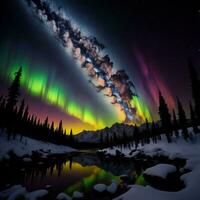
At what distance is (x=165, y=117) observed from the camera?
51.5m

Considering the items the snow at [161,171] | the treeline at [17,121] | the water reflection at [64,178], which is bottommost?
the water reflection at [64,178]

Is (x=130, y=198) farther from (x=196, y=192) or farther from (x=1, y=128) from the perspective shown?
(x=1, y=128)

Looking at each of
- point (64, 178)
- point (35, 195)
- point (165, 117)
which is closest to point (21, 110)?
point (64, 178)

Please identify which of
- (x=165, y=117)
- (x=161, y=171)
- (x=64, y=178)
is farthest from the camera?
(x=165, y=117)

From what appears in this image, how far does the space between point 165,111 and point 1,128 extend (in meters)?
63.9

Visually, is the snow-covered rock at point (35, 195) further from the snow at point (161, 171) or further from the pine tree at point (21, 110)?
the pine tree at point (21, 110)

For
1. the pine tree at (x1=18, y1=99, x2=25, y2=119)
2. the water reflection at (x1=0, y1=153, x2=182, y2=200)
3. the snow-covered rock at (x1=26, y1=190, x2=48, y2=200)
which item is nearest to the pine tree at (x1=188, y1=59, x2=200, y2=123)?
the water reflection at (x1=0, y1=153, x2=182, y2=200)

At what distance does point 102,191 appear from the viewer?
13.9 meters

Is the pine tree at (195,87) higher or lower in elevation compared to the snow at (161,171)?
higher

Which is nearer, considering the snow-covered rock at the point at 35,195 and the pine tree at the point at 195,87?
the snow-covered rock at the point at 35,195

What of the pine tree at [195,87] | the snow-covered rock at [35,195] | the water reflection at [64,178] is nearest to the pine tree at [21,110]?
the water reflection at [64,178]

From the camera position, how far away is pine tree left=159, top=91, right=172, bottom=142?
165 feet

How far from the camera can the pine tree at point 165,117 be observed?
5025 cm

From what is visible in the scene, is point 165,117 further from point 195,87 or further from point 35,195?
point 35,195
